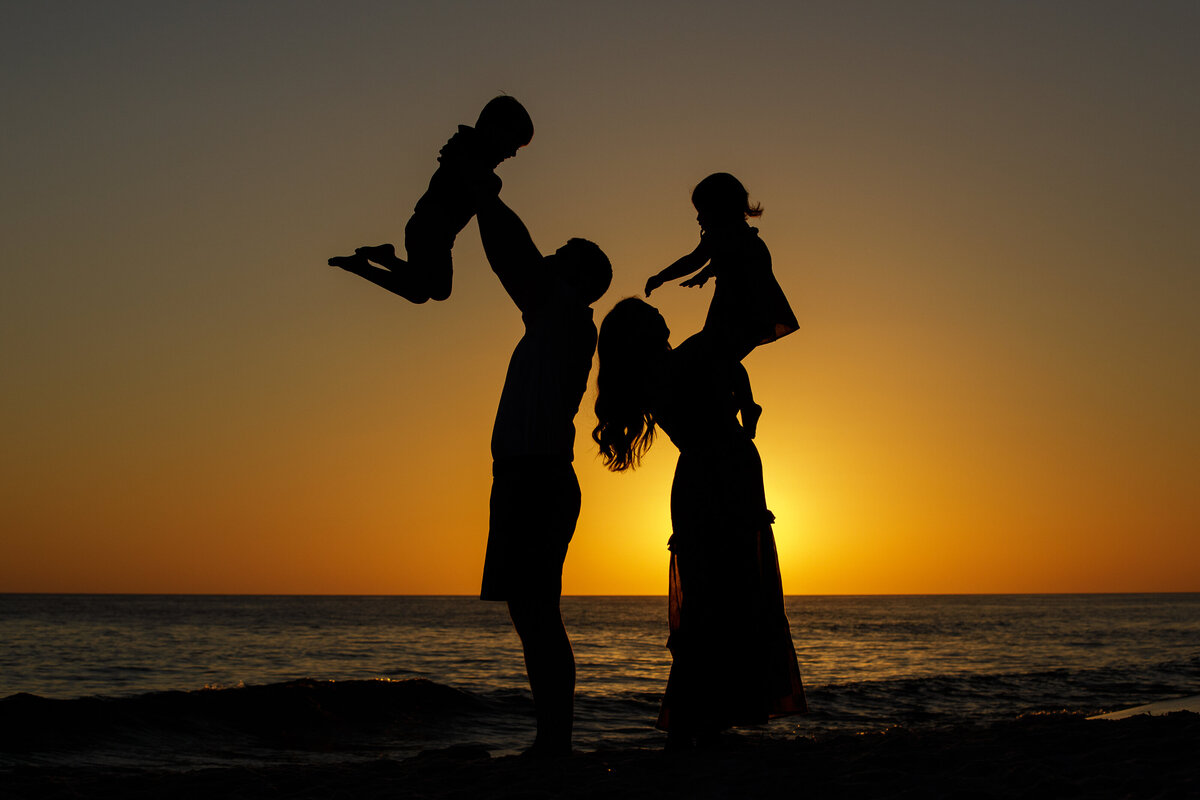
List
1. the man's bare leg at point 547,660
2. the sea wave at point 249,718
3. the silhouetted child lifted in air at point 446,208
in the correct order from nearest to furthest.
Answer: the silhouetted child lifted in air at point 446,208 → the man's bare leg at point 547,660 → the sea wave at point 249,718

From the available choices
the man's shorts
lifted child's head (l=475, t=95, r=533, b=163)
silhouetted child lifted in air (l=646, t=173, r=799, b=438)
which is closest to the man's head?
silhouetted child lifted in air (l=646, t=173, r=799, b=438)

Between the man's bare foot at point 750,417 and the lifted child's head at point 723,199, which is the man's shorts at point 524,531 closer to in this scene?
the man's bare foot at point 750,417

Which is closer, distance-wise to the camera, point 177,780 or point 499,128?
point 499,128

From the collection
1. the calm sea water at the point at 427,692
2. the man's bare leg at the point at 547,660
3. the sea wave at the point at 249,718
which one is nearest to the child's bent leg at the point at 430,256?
the man's bare leg at the point at 547,660

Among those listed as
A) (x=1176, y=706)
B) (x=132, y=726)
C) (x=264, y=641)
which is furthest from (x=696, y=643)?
(x=264, y=641)

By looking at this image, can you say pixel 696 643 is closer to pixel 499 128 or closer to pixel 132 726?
pixel 499 128

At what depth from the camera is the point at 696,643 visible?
12.7 feet

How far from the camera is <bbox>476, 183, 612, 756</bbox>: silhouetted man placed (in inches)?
134

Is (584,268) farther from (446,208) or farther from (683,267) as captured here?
(446,208)

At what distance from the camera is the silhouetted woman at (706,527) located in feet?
12.6

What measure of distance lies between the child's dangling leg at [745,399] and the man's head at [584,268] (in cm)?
67

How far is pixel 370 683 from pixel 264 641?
80.3 ft

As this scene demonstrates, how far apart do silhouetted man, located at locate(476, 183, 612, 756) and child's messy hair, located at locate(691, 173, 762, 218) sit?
2.52 feet

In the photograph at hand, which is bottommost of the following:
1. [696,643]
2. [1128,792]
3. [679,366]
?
[1128,792]
